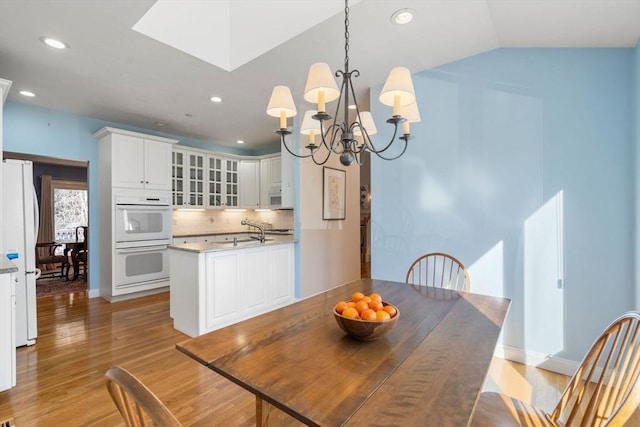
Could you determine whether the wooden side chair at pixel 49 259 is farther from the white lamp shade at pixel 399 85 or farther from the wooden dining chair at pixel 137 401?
the white lamp shade at pixel 399 85

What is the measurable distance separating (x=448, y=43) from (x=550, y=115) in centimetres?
96

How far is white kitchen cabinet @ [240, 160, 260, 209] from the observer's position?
6.10 meters

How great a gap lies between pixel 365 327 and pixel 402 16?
81.8 inches

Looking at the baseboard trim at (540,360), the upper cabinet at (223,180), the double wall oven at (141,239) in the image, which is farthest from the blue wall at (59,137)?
the baseboard trim at (540,360)

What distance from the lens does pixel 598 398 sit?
1.16 meters

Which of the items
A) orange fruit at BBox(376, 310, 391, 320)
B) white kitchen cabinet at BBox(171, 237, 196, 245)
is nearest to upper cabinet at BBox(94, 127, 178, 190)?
white kitchen cabinet at BBox(171, 237, 196, 245)

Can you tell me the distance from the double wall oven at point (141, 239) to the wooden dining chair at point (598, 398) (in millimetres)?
4220

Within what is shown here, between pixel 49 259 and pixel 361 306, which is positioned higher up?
pixel 361 306

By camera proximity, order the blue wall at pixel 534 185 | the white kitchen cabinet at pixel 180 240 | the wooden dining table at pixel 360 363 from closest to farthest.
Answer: the wooden dining table at pixel 360 363 < the blue wall at pixel 534 185 < the white kitchen cabinet at pixel 180 240

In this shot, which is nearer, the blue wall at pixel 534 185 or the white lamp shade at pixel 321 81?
the white lamp shade at pixel 321 81

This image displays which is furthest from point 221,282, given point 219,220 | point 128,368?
point 219,220

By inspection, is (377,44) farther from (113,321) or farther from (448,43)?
(113,321)

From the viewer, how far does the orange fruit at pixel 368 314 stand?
111 cm

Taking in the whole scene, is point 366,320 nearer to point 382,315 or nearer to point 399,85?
point 382,315
